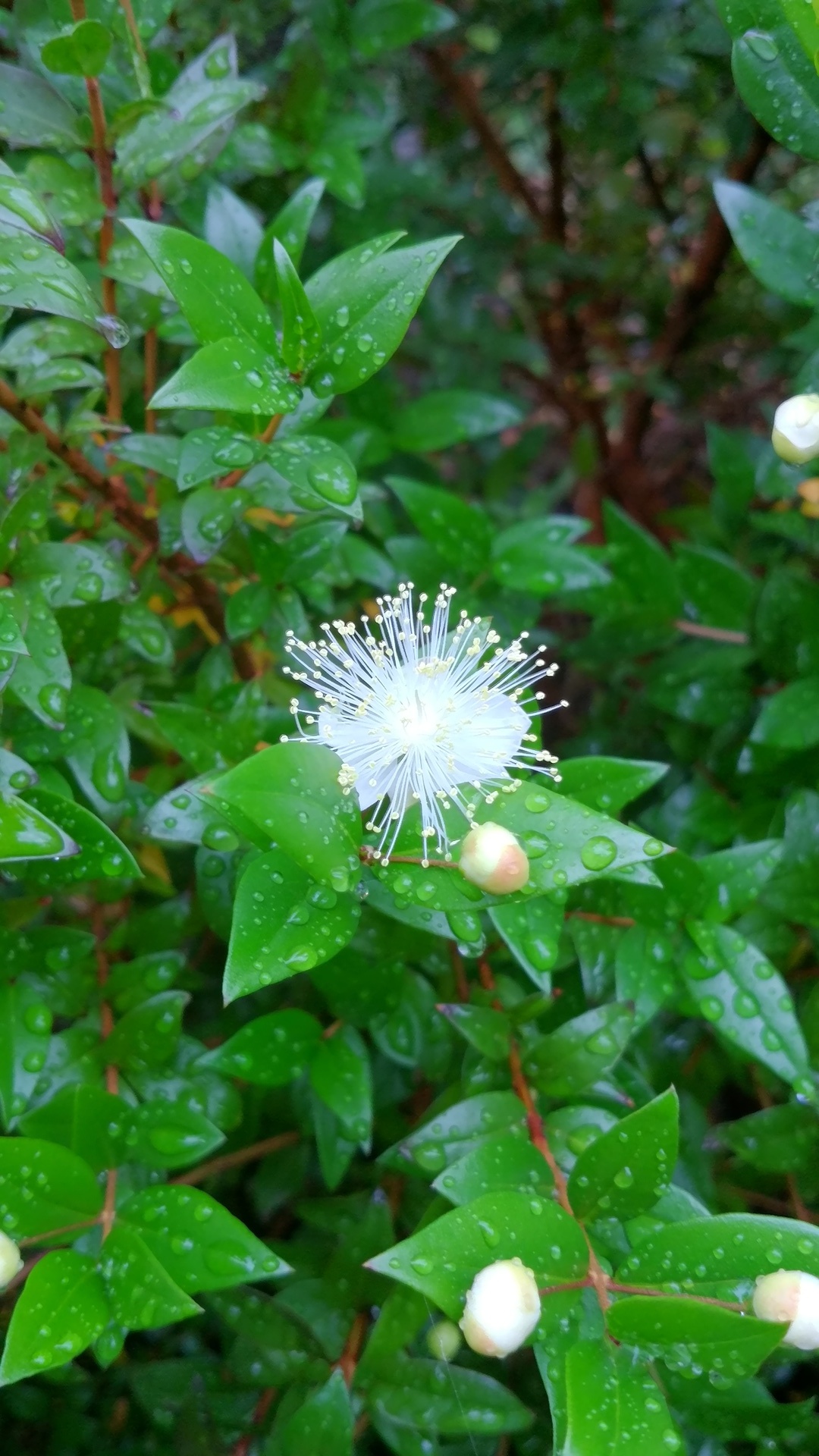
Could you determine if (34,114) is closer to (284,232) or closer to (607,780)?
(284,232)

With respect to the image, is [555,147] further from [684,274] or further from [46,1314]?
[46,1314]

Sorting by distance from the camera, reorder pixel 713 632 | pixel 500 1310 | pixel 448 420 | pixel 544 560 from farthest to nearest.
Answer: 1. pixel 448 420
2. pixel 713 632
3. pixel 544 560
4. pixel 500 1310

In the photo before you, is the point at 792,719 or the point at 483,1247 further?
the point at 792,719

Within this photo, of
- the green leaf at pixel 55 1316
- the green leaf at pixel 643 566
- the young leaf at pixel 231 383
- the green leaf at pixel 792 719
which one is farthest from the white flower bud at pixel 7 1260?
the green leaf at pixel 643 566

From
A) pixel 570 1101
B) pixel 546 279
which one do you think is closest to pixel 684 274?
pixel 546 279

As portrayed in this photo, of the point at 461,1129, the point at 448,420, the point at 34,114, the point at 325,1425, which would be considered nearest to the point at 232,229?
the point at 34,114

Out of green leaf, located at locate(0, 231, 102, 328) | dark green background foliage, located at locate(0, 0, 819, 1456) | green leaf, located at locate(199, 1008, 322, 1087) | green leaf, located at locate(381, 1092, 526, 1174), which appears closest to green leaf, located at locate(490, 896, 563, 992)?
dark green background foliage, located at locate(0, 0, 819, 1456)
